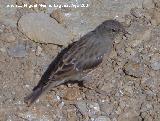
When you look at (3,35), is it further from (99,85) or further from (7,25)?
(99,85)

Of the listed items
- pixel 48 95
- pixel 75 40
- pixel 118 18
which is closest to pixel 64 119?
pixel 48 95

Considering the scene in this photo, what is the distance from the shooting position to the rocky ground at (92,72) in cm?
927

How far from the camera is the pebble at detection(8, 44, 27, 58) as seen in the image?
9.89 m

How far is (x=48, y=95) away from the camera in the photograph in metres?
9.47

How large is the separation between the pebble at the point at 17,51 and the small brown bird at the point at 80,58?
0.52 m

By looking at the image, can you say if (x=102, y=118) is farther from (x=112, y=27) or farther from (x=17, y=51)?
(x=17, y=51)

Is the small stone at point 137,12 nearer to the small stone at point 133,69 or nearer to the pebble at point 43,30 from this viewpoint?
the small stone at point 133,69

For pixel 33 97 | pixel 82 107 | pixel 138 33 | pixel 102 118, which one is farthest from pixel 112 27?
pixel 33 97

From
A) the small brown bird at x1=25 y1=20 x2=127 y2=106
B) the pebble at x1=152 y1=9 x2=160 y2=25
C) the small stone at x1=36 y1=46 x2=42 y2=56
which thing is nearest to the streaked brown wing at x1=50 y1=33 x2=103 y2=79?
the small brown bird at x1=25 y1=20 x2=127 y2=106

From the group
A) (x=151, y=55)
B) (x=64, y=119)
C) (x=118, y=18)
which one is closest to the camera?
(x=64, y=119)

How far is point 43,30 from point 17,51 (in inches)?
24.1

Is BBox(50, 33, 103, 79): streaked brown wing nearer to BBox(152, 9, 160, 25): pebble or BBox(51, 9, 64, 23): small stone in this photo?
BBox(51, 9, 64, 23): small stone

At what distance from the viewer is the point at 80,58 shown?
9.52 m

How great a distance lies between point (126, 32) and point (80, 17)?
105 cm
